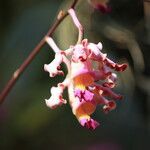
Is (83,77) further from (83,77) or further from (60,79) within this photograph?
(60,79)

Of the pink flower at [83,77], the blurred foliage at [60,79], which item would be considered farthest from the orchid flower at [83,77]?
the blurred foliage at [60,79]

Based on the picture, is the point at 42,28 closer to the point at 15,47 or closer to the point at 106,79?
the point at 15,47

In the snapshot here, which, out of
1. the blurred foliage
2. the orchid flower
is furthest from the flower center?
the blurred foliage

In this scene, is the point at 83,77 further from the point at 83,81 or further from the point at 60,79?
the point at 60,79

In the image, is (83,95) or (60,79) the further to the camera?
(60,79)

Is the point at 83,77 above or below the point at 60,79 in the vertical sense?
above

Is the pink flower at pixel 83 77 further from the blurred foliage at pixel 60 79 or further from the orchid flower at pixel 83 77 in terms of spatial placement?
the blurred foliage at pixel 60 79

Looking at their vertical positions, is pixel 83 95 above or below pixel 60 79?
above

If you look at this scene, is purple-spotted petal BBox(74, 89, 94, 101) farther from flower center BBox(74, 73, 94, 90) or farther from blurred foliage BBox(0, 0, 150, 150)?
blurred foliage BBox(0, 0, 150, 150)

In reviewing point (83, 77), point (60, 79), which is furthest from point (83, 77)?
point (60, 79)

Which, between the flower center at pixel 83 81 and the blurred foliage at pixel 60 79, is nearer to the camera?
the flower center at pixel 83 81
